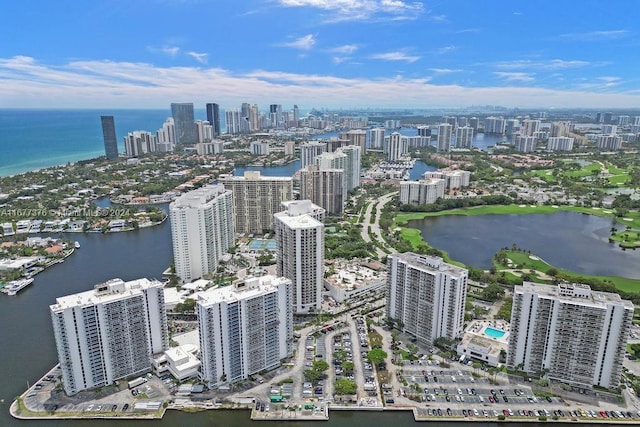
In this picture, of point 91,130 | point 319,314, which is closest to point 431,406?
point 319,314

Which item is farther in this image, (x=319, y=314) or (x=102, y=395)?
(x=319, y=314)

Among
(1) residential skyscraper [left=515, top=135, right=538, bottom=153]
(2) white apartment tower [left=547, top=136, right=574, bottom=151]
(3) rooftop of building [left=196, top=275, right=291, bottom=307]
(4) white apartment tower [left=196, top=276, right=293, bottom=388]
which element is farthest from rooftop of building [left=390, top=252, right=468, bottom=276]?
(2) white apartment tower [left=547, top=136, right=574, bottom=151]

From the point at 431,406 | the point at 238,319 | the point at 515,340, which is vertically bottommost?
the point at 431,406

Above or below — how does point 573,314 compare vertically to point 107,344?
above

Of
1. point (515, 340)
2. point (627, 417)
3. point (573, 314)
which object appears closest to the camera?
point (627, 417)

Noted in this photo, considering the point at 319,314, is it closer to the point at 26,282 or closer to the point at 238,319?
the point at 238,319

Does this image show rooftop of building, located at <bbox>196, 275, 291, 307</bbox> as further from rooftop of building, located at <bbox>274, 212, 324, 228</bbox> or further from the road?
the road

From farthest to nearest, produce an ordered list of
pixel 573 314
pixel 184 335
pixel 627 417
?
pixel 184 335
pixel 573 314
pixel 627 417
